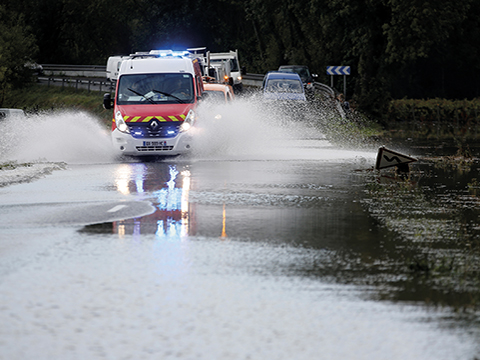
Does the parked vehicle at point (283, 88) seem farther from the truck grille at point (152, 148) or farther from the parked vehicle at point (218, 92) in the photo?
the truck grille at point (152, 148)

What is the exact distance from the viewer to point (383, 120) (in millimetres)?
42438

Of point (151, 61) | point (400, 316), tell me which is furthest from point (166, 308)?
point (151, 61)

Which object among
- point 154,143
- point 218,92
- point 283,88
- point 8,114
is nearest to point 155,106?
point 154,143

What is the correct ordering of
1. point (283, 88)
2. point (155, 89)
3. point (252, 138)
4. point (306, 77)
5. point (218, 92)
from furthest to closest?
point (306, 77), point (283, 88), point (218, 92), point (252, 138), point (155, 89)

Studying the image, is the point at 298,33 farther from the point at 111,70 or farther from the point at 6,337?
the point at 6,337

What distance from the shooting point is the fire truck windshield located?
21.9 m

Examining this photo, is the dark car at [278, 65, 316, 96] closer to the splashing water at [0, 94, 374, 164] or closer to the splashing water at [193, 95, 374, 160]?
the splashing water at [193, 95, 374, 160]

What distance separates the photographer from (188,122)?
21250mm

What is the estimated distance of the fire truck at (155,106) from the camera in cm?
2095

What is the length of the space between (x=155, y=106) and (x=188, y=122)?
38.0 inches

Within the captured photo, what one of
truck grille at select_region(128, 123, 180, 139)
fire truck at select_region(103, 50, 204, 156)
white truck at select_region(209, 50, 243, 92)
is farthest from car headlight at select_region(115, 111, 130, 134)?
white truck at select_region(209, 50, 243, 92)

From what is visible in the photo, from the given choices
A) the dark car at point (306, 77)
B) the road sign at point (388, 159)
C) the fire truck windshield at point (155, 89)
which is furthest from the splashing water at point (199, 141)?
the dark car at point (306, 77)

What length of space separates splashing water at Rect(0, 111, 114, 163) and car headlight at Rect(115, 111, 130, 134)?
3.08ft

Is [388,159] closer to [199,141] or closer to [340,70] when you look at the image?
[199,141]
